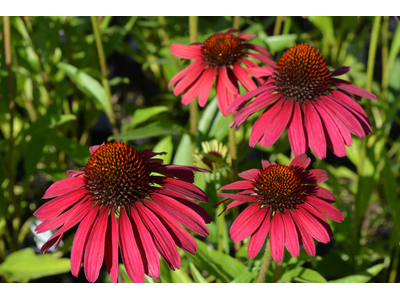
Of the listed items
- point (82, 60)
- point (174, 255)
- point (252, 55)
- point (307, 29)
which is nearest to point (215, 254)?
point (174, 255)

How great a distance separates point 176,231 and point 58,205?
25 cm

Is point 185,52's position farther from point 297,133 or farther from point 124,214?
point 124,214

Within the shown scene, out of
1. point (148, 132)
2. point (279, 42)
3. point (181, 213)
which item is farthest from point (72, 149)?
point (279, 42)

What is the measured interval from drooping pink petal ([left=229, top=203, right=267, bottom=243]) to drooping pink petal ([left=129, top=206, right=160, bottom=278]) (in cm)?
17

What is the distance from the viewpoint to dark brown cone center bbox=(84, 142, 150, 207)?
72 centimetres

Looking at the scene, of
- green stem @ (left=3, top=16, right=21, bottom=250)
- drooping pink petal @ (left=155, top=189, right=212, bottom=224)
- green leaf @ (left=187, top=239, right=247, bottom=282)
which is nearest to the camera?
drooping pink petal @ (left=155, top=189, right=212, bottom=224)

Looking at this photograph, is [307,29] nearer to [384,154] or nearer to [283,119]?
[384,154]

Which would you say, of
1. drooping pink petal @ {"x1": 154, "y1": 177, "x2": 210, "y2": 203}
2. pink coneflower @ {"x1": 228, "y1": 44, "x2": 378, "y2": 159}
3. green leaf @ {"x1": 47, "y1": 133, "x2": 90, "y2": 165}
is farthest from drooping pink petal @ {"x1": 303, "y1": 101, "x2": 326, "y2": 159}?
green leaf @ {"x1": 47, "y1": 133, "x2": 90, "y2": 165}

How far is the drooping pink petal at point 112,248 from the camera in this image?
0.66 m

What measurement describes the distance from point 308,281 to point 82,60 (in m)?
1.56

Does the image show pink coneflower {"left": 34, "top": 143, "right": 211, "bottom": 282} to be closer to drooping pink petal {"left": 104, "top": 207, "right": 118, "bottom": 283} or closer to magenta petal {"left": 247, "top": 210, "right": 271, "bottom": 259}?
drooping pink petal {"left": 104, "top": 207, "right": 118, "bottom": 283}

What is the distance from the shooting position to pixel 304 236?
0.73 m

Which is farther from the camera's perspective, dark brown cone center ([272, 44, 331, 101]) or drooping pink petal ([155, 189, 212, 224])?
dark brown cone center ([272, 44, 331, 101])

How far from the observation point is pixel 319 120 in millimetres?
815
